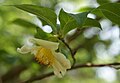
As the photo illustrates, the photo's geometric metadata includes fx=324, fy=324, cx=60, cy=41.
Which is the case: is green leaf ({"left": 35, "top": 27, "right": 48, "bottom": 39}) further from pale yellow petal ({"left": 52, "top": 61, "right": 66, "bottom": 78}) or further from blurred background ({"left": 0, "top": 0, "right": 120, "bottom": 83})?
blurred background ({"left": 0, "top": 0, "right": 120, "bottom": 83})

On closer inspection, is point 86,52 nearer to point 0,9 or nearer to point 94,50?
point 94,50

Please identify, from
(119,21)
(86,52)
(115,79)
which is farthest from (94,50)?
(115,79)

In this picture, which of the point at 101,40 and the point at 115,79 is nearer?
the point at 101,40

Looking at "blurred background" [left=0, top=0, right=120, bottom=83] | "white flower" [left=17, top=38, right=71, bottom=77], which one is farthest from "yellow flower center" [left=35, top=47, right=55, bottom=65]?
"blurred background" [left=0, top=0, right=120, bottom=83]

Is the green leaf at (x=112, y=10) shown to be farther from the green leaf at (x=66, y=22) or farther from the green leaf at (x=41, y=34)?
the green leaf at (x=41, y=34)

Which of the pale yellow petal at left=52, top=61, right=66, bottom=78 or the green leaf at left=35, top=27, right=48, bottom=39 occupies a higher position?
the green leaf at left=35, top=27, right=48, bottom=39

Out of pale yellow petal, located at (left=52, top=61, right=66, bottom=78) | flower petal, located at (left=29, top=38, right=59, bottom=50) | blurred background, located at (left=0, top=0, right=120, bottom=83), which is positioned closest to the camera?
flower petal, located at (left=29, top=38, right=59, bottom=50)

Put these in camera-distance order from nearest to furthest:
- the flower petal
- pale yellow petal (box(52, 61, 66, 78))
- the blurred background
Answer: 1. the flower petal
2. pale yellow petal (box(52, 61, 66, 78))
3. the blurred background

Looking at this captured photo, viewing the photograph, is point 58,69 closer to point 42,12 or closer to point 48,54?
point 48,54
